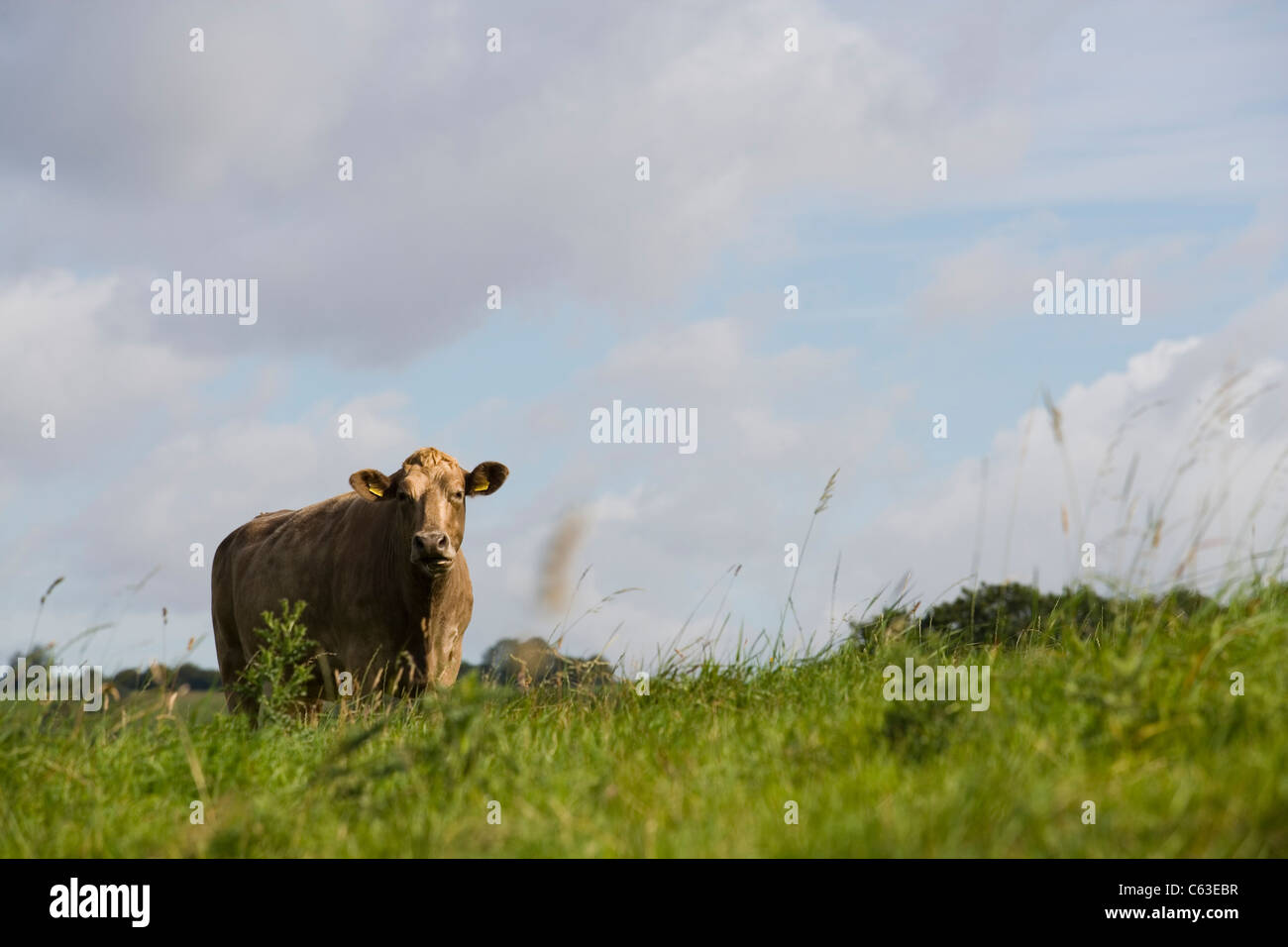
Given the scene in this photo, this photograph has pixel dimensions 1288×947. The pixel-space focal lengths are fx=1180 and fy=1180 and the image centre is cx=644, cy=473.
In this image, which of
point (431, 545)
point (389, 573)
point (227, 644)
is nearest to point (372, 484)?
point (389, 573)

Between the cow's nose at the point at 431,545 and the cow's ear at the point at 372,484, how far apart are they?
3.75 feet

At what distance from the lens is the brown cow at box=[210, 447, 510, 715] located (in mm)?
10445

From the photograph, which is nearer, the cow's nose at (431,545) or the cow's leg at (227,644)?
the cow's nose at (431,545)

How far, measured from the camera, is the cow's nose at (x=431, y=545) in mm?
9922

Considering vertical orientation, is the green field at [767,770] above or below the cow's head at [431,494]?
below

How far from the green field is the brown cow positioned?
3.67m

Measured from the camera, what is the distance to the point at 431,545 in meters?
9.92

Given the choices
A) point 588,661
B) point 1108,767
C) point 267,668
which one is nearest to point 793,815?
point 1108,767

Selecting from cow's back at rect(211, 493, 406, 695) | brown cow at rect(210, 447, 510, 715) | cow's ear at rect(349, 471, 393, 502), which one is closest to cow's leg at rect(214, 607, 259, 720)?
cow's back at rect(211, 493, 406, 695)

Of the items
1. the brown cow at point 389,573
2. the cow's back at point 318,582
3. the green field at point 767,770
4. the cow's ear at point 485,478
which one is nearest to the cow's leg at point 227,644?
the cow's back at point 318,582

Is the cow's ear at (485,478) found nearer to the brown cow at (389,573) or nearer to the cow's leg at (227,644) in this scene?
the brown cow at (389,573)

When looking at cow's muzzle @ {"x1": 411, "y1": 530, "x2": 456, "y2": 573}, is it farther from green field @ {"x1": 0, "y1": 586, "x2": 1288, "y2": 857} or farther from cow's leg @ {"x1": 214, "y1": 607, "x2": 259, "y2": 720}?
cow's leg @ {"x1": 214, "y1": 607, "x2": 259, "y2": 720}
